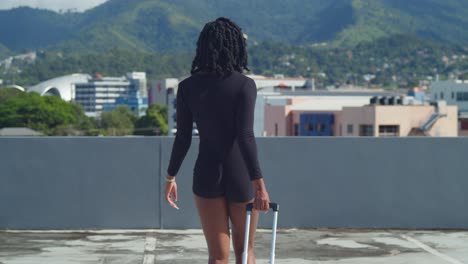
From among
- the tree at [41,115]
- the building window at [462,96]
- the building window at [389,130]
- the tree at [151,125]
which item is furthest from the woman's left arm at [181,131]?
the building window at [462,96]

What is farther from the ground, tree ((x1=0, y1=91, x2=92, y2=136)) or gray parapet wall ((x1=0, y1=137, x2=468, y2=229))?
tree ((x1=0, y1=91, x2=92, y2=136))

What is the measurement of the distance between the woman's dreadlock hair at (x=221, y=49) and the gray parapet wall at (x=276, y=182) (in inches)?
215

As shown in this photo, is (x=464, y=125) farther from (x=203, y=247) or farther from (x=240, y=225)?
(x=240, y=225)

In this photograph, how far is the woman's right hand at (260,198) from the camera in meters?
4.96

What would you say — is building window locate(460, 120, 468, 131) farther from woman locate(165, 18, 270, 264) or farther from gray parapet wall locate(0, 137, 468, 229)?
woman locate(165, 18, 270, 264)

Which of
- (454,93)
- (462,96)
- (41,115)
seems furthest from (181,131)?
(462,96)

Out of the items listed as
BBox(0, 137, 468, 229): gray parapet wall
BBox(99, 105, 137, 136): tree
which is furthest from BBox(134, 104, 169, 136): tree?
BBox(0, 137, 468, 229): gray parapet wall

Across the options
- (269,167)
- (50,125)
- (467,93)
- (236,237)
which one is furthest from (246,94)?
(467,93)

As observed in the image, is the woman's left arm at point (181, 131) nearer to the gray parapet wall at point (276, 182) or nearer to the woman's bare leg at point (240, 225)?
the woman's bare leg at point (240, 225)

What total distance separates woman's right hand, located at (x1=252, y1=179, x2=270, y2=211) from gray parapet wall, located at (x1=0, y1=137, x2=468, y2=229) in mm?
5588

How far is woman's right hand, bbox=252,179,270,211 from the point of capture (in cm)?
496

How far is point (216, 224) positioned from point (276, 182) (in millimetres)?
5658

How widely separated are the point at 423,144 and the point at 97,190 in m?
3.47

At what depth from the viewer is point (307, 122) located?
388ft
